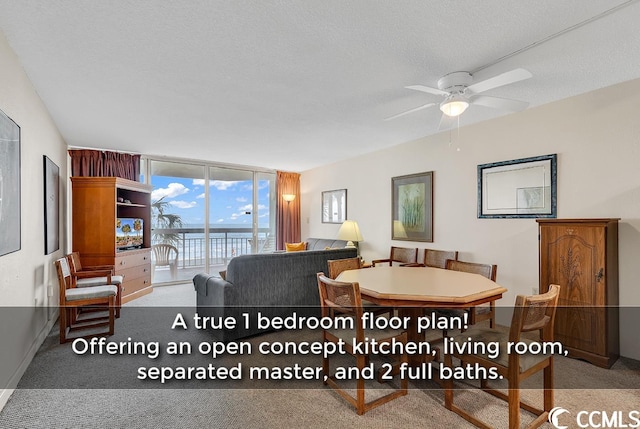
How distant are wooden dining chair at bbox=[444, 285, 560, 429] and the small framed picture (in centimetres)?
402

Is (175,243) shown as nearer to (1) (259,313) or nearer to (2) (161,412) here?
(1) (259,313)

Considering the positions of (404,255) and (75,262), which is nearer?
(75,262)

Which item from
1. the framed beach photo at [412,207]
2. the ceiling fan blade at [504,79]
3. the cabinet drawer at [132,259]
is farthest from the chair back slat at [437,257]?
the cabinet drawer at [132,259]

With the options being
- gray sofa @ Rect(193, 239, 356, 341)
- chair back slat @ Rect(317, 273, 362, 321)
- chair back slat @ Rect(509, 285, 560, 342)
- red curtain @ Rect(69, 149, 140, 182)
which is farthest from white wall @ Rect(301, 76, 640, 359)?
red curtain @ Rect(69, 149, 140, 182)

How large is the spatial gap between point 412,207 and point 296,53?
293cm

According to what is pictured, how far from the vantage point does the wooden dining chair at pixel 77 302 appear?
10.0ft

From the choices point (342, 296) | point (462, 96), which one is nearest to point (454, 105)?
point (462, 96)

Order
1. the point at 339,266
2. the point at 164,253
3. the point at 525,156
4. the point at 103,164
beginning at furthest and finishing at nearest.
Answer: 1. the point at 164,253
2. the point at 103,164
3. the point at 525,156
4. the point at 339,266

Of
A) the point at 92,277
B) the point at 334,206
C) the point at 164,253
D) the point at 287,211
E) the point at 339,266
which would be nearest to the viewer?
the point at 339,266

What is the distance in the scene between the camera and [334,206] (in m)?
6.18

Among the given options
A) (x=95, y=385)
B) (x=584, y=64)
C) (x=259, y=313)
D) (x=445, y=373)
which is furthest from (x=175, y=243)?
(x=584, y=64)

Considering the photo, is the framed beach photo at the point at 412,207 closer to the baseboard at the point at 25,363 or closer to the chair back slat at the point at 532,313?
the chair back slat at the point at 532,313

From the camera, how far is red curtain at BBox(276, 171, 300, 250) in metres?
6.93

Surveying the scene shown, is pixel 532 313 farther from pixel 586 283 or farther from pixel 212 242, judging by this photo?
pixel 212 242
